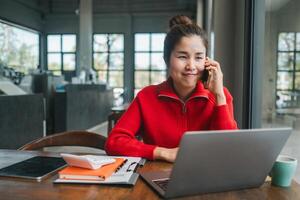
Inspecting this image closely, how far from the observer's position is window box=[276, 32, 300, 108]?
1741mm

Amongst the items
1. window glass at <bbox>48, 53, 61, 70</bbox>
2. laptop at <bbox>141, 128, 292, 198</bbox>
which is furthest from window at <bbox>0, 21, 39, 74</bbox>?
laptop at <bbox>141, 128, 292, 198</bbox>

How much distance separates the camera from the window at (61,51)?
42.3ft

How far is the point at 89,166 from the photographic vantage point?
2.92 feet

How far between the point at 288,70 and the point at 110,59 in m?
11.2

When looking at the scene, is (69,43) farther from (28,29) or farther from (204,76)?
(204,76)

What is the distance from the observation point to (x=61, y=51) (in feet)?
42.6

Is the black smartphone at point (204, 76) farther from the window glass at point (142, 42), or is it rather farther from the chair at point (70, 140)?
the window glass at point (142, 42)

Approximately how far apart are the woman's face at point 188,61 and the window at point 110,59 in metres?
11.4

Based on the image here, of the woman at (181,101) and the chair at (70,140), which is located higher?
the woman at (181,101)

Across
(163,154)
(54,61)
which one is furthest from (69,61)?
(163,154)

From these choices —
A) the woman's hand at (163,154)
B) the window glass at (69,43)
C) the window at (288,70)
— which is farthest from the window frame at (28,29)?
the woman's hand at (163,154)

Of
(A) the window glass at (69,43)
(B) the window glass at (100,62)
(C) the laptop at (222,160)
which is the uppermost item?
(A) the window glass at (69,43)

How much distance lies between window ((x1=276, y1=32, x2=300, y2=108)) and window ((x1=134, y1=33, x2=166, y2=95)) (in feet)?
34.7

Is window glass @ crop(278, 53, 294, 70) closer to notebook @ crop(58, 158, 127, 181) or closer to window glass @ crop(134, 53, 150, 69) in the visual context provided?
notebook @ crop(58, 158, 127, 181)
